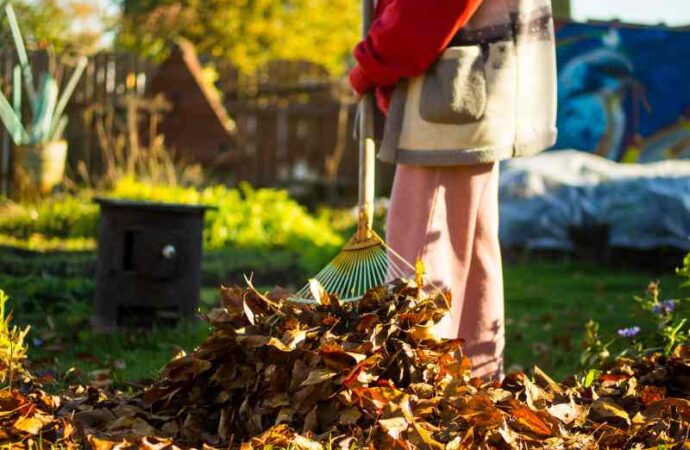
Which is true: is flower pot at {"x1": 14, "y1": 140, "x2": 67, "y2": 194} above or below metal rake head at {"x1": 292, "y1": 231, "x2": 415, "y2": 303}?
below

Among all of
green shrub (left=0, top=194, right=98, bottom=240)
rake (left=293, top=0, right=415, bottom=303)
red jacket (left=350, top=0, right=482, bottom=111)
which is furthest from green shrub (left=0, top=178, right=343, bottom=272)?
red jacket (left=350, top=0, right=482, bottom=111)

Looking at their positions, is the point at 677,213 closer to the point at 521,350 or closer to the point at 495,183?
the point at 521,350

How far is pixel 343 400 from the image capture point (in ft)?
9.71

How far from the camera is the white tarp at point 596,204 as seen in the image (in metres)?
9.23

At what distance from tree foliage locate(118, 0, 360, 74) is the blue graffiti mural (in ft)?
20.6

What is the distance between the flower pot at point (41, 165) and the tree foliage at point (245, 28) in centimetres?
824

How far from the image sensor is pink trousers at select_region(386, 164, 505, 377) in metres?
3.66

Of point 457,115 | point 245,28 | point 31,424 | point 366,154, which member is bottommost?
point 31,424

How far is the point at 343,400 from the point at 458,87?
1.11 m

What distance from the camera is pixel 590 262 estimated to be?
973 centimetres

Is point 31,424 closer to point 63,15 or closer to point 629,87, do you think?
point 629,87

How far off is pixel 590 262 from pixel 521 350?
173 inches

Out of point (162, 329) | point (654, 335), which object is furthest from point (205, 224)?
point (654, 335)

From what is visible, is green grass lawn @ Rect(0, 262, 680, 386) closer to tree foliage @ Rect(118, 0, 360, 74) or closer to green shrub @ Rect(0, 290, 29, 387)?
green shrub @ Rect(0, 290, 29, 387)
